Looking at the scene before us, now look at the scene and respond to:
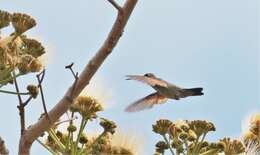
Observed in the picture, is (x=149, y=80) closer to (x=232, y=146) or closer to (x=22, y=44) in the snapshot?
(x=232, y=146)

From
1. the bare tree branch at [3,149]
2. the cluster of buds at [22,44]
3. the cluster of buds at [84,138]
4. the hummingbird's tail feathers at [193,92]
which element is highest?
the hummingbird's tail feathers at [193,92]

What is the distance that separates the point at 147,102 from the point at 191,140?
0.78 meters

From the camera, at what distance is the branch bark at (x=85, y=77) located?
96.3 inches

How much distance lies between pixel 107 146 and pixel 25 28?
968 mm

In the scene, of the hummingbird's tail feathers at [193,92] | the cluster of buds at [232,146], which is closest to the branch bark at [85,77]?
the cluster of buds at [232,146]

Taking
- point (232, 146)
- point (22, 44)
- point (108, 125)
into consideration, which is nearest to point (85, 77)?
point (22, 44)

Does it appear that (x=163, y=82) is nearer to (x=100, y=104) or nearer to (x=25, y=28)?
(x=100, y=104)

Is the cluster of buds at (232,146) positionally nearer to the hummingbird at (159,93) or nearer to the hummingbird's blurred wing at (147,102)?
the hummingbird at (159,93)

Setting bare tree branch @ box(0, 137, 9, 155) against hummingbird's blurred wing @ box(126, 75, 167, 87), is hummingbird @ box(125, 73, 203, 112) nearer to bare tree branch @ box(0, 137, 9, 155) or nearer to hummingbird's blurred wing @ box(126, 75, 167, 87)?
hummingbird's blurred wing @ box(126, 75, 167, 87)

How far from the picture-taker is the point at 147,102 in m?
4.38

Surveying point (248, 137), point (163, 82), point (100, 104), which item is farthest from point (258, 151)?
point (100, 104)

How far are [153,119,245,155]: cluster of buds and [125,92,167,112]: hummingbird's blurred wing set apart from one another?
0.45m

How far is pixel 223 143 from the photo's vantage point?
366 cm

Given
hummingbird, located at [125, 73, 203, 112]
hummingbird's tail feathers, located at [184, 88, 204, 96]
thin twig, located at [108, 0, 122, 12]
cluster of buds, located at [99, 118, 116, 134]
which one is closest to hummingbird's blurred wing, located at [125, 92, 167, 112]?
hummingbird, located at [125, 73, 203, 112]
